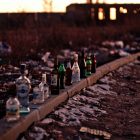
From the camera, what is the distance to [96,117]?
7469 mm

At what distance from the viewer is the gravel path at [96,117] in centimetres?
629

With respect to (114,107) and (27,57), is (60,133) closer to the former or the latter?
(114,107)

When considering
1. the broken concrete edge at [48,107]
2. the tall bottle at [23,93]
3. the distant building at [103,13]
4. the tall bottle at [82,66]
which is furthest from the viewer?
the distant building at [103,13]

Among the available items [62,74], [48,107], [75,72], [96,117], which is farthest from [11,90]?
[96,117]

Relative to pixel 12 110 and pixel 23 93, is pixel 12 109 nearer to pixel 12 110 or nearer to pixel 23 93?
pixel 12 110

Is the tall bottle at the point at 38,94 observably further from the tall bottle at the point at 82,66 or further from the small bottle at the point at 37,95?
the tall bottle at the point at 82,66

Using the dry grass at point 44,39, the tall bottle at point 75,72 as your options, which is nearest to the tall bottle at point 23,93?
the tall bottle at point 75,72

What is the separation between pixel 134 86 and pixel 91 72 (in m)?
1.11

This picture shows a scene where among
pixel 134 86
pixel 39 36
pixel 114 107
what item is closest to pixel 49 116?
pixel 114 107

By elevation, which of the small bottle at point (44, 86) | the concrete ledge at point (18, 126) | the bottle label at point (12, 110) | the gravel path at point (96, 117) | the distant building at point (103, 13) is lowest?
the gravel path at point (96, 117)

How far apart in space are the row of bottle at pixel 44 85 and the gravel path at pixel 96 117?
0.28 metres

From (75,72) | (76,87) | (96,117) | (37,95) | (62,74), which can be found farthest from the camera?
(75,72)

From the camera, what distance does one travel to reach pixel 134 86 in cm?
1087

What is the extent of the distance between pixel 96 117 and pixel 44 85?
3.21 ft
